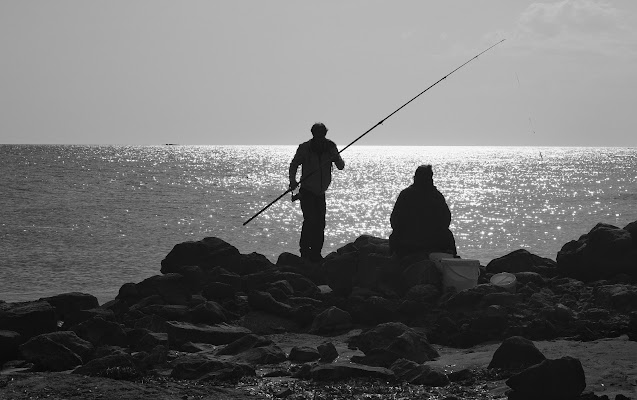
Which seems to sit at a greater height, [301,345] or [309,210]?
[309,210]

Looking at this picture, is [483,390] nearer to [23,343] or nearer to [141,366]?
[141,366]

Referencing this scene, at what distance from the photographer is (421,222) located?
36.0 feet

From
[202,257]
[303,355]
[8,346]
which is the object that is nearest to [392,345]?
[303,355]

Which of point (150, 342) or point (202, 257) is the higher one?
point (202, 257)

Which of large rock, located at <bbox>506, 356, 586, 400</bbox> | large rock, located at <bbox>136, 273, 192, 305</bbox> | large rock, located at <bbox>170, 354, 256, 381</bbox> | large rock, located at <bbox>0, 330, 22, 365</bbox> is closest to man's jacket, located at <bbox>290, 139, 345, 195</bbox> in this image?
large rock, located at <bbox>136, 273, 192, 305</bbox>

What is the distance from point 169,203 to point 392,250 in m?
36.1

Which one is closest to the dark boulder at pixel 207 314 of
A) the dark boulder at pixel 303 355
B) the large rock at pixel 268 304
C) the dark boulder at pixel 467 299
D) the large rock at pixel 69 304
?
the large rock at pixel 268 304

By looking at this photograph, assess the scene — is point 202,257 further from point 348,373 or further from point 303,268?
point 348,373

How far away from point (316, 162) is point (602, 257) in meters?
3.79

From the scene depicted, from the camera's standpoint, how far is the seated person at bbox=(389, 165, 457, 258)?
11.0 m

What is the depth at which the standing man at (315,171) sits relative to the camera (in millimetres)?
12180

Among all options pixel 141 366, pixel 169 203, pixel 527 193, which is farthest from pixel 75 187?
pixel 141 366

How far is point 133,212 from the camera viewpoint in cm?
3834

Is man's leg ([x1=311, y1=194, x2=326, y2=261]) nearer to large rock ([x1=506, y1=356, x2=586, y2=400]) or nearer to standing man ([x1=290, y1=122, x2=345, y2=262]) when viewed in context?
standing man ([x1=290, y1=122, x2=345, y2=262])
